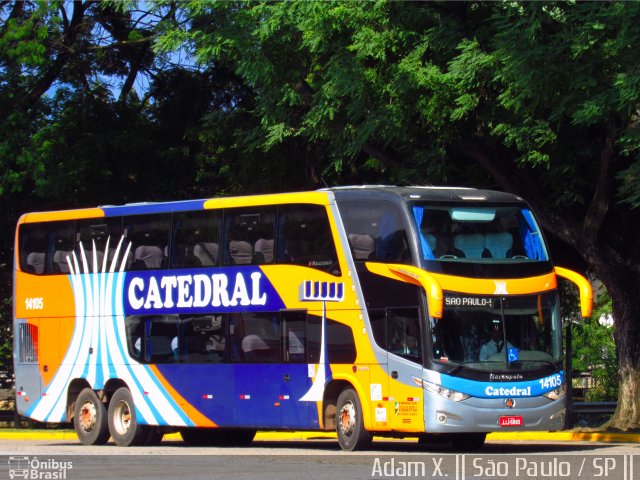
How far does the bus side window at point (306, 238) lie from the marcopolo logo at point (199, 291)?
2.21ft

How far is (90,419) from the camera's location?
2361cm

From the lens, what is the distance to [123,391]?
2316 centimetres

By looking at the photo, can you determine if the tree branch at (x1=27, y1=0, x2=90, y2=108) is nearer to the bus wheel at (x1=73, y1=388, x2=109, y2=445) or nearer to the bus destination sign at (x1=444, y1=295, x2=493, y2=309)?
the bus wheel at (x1=73, y1=388, x2=109, y2=445)

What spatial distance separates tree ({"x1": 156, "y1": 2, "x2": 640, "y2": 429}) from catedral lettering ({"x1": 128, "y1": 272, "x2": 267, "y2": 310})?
11.6ft

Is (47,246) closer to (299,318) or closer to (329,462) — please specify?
(299,318)

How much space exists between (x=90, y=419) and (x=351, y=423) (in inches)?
237

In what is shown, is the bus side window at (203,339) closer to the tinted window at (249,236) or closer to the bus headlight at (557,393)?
the tinted window at (249,236)

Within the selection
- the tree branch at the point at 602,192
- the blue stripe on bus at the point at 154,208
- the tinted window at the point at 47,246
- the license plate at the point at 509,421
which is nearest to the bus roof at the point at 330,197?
→ the blue stripe on bus at the point at 154,208

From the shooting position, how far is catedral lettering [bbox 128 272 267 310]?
21156 millimetres

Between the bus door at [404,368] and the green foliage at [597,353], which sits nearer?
the bus door at [404,368]

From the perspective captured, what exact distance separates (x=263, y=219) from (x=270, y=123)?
4.71 metres

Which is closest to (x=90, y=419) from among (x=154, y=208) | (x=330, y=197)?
(x=154, y=208)

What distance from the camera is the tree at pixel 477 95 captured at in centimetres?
1972

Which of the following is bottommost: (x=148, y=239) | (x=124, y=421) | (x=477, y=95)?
(x=124, y=421)
